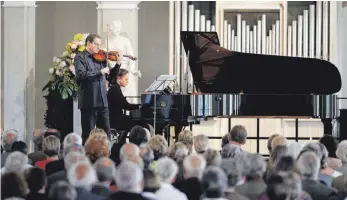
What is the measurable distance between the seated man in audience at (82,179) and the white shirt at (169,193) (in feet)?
1.13

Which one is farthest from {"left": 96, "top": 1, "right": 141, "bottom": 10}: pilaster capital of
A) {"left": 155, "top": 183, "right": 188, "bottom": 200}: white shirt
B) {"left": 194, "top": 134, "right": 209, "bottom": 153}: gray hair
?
{"left": 155, "top": 183, "right": 188, "bottom": 200}: white shirt

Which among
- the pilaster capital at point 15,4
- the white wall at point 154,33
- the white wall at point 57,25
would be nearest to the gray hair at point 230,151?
the pilaster capital at point 15,4

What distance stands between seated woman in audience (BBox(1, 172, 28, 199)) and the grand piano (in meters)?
5.31

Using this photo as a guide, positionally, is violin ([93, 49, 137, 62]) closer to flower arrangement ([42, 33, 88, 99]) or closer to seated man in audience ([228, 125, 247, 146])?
seated man in audience ([228, 125, 247, 146])

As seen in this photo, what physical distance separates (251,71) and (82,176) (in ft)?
19.6

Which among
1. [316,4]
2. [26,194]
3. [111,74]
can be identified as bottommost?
[26,194]

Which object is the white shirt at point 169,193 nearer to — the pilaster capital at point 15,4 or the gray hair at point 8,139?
the gray hair at point 8,139

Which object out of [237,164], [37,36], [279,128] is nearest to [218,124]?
[279,128]

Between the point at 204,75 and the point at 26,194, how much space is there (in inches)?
231

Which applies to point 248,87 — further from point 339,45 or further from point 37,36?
point 37,36

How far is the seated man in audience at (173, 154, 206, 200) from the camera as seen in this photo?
18.5 ft

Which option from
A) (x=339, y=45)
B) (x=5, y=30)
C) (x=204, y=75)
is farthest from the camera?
(x=339, y=45)

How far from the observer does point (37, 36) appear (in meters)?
14.6

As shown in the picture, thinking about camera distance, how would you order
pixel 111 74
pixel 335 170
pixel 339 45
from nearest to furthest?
1. pixel 335 170
2. pixel 111 74
3. pixel 339 45
